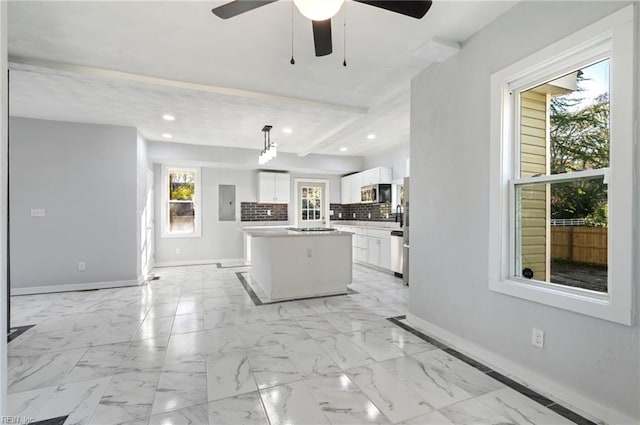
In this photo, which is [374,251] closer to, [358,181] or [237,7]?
[358,181]

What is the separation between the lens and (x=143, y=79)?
112 inches

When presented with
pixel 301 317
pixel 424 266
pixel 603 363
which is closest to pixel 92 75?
pixel 301 317

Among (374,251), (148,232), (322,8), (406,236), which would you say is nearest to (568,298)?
(322,8)

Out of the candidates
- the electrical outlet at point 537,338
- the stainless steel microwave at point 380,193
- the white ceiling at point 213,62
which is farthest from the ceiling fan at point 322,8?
the stainless steel microwave at point 380,193

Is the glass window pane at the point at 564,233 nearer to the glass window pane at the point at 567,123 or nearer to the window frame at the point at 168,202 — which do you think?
the glass window pane at the point at 567,123

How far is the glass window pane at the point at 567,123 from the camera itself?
164 centimetres

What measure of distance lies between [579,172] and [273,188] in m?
5.72

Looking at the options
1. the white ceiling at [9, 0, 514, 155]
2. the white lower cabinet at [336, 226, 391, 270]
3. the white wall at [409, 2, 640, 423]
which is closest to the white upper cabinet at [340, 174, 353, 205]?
the white lower cabinet at [336, 226, 391, 270]

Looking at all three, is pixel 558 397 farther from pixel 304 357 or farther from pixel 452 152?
pixel 452 152

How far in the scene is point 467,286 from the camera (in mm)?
2312

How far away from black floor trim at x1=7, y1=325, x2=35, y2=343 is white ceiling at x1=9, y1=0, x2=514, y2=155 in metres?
2.46

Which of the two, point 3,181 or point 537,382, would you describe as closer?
point 3,181

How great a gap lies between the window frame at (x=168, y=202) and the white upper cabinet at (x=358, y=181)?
11.5 feet

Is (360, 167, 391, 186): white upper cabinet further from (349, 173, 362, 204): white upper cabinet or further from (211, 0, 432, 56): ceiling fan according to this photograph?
(211, 0, 432, 56): ceiling fan
